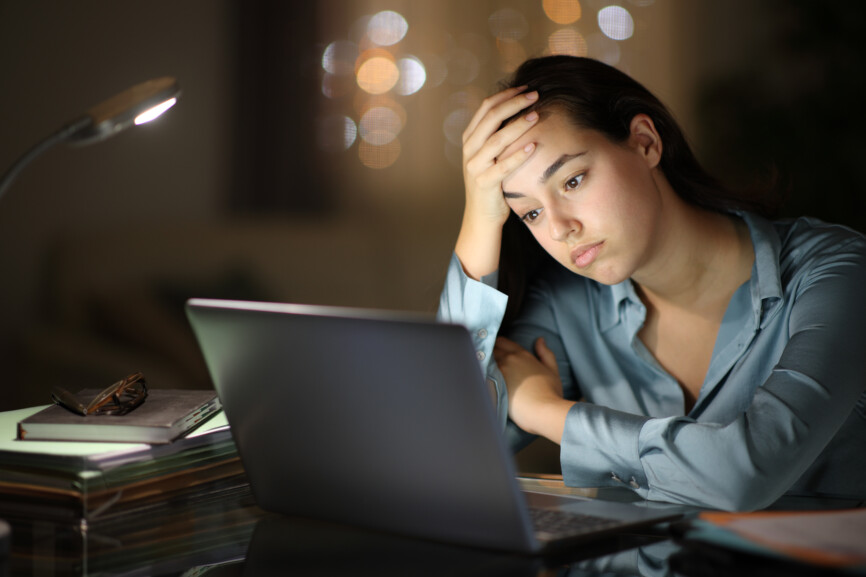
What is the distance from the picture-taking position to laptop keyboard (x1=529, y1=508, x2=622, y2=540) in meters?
0.74

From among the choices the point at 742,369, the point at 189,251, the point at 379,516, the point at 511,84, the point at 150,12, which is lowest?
the point at 742,369

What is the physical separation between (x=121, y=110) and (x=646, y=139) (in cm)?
90

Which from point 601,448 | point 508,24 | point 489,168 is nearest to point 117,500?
point 601,448

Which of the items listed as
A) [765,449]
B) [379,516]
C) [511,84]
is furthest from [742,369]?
[379,516]

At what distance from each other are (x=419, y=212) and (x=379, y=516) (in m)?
2.00

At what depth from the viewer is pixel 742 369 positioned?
1303mm

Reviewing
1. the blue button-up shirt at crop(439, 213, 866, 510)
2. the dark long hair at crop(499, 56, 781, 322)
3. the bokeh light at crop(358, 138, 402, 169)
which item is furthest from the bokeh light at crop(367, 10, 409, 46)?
the blue button-up shirt at crop(439, 213, 866, 510)

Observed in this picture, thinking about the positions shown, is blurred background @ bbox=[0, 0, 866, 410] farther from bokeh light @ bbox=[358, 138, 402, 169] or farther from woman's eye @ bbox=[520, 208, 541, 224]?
woman's eye @ bbox=[520, 208, 541, 224]

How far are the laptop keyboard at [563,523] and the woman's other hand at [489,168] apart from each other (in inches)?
23.2

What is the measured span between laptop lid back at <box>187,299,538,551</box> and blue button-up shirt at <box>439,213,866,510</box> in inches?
12.4

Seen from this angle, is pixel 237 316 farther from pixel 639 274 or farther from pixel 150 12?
pixel 150 12

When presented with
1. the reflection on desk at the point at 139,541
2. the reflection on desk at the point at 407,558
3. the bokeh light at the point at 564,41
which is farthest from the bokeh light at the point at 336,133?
the reflection on desk at the point at 407,558

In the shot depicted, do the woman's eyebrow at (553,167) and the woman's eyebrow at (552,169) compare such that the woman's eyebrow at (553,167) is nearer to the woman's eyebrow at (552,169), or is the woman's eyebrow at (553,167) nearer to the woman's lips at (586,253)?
the woman's eyebrow at (552,169)

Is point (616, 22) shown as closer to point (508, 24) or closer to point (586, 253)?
point (508, 24)
